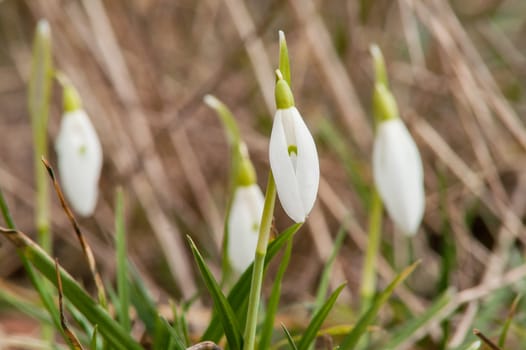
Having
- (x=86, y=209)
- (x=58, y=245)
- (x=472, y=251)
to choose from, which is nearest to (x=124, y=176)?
(x=58, y=245)

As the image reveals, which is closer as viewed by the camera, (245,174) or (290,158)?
(290,158)

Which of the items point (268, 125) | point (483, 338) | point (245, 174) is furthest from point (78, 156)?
point (268, 125)

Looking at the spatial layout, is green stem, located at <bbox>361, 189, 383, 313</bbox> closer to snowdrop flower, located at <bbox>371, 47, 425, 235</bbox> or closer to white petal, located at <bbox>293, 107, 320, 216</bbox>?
snowdrop flower, located at <bbox>371, 47, 425, 235</bbox>

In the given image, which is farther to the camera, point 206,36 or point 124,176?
point 206,36

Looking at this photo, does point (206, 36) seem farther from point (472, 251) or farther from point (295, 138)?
point (295, 138)

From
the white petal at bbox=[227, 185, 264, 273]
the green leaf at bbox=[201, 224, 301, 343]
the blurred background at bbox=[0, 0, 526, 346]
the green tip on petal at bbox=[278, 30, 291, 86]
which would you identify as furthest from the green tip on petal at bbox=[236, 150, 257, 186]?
the blurred background at bbox=[0, 0, 526, 346]

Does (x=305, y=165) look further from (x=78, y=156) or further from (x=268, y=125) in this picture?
(x=268, y=125)

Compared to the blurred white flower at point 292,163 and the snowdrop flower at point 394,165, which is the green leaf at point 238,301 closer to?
the blurred white flower at point 292,163
